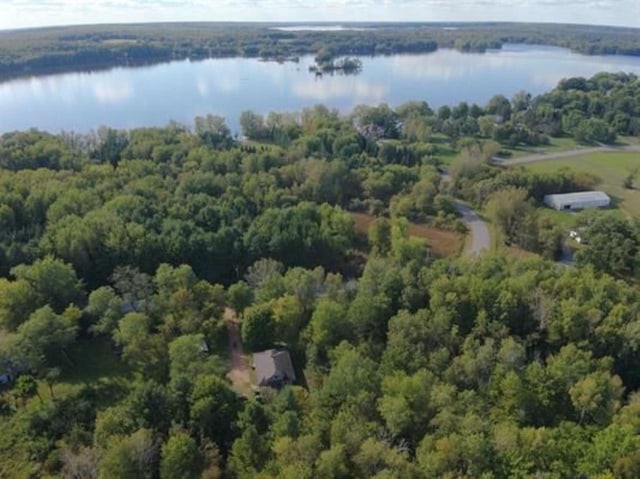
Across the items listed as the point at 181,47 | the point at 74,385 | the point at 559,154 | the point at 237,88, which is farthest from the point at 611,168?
the point at 181,47

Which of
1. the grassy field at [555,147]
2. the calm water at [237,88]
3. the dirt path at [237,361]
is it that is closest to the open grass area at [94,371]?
the dirt path at [237,361]

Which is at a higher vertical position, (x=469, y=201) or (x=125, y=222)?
(x=125, y=222)

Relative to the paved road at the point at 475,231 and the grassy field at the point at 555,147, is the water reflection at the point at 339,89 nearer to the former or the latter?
the grassy field at the point at 555,147

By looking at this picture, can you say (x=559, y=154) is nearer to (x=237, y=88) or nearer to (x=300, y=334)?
(x=300, y=334)

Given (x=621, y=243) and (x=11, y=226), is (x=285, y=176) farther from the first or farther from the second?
(x=621, y=243)

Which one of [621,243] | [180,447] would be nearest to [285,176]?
[621,243]

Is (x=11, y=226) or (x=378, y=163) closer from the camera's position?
(x=11, y=226)

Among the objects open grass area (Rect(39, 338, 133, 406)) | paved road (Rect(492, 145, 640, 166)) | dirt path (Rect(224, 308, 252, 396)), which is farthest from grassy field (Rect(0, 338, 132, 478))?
paved road (Rect(492, 145, 640, 166))
